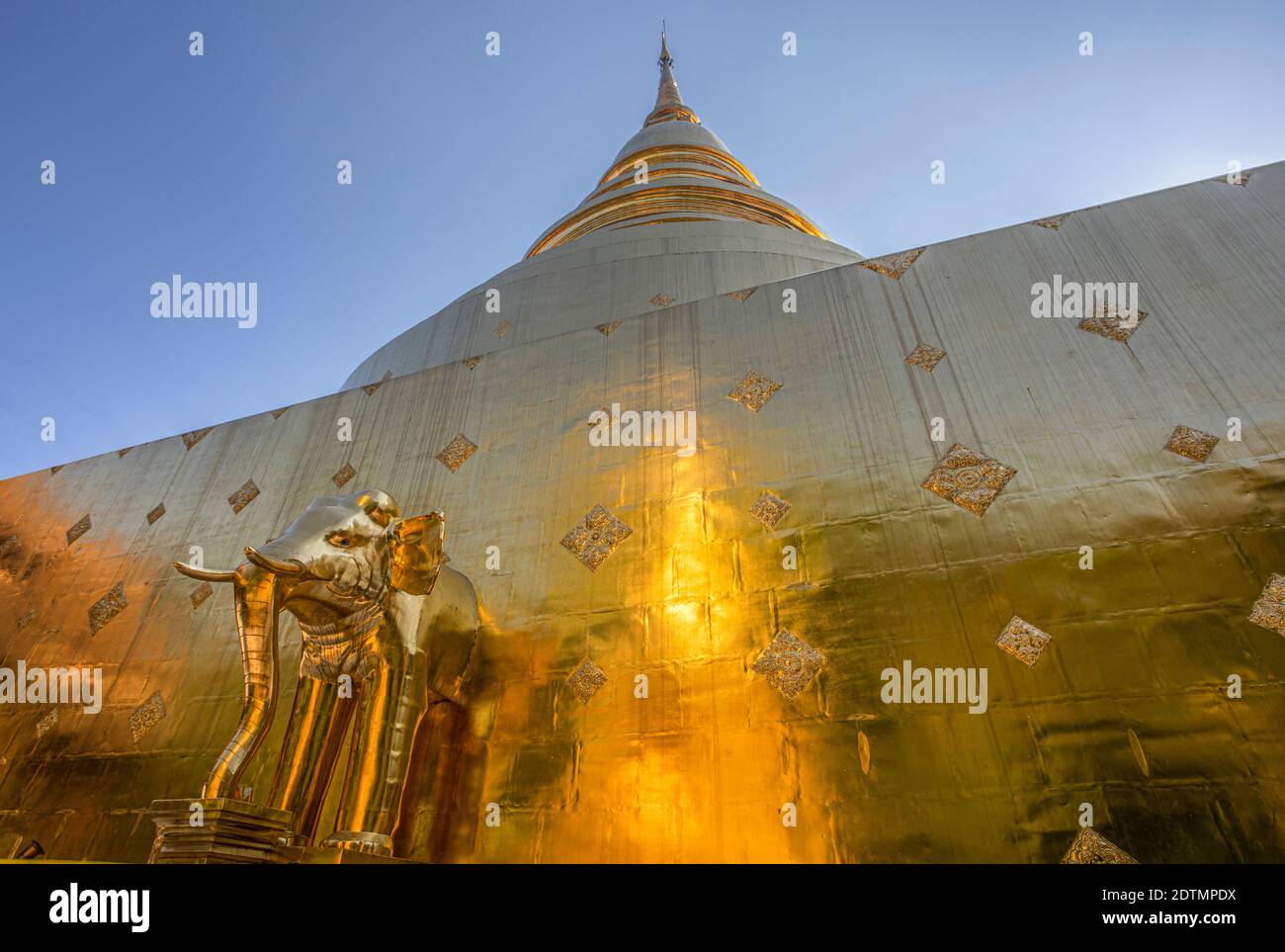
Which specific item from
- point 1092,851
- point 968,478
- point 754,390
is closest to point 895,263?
point 754,390

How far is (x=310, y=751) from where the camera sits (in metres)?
2.44

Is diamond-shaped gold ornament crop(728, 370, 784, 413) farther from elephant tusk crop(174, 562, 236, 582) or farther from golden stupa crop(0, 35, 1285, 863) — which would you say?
elephant tusk crop(174, 562, 236, 582)

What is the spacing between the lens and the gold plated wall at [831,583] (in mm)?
2158

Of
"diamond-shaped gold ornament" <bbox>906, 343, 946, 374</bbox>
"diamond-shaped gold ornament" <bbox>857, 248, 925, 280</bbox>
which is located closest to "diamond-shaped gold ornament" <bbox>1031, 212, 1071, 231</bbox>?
"diamond-shaped gold ornament" <bbox>857, 248, 925, 280</bbox>

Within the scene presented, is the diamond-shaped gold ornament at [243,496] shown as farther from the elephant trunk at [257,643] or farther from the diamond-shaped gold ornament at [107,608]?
the elephant trunk at [257,643]

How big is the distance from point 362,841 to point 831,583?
175 centimetres

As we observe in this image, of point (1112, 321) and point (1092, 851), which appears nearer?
point (1092, 851)

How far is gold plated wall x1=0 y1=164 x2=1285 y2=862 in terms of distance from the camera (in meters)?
2.16

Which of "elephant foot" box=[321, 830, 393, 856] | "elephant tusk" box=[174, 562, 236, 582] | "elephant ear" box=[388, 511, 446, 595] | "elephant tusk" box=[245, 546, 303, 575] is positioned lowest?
"elephant foot" box=[321, 830, 393, 856]

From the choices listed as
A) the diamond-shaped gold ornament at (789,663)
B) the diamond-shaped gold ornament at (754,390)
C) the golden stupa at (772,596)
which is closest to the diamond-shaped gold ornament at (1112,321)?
the golden stupa at (772,596)

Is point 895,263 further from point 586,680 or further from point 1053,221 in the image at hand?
point 586,680

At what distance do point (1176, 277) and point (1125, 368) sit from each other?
1.84 feet

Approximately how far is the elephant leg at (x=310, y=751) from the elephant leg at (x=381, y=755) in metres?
0.13

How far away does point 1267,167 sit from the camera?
3256 mm
